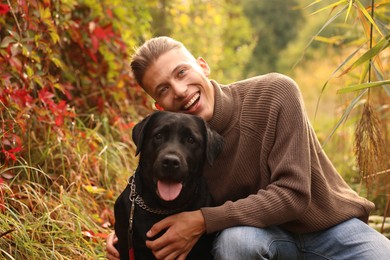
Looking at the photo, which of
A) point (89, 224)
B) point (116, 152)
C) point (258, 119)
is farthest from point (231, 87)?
point (116, 152)

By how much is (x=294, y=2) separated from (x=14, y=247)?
17984 millimetres

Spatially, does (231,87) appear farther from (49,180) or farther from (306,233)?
(49,180)

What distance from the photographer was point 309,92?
12.6 metres

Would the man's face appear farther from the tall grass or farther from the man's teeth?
Result: the tall grass

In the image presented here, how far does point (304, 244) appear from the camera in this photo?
282 centimetres

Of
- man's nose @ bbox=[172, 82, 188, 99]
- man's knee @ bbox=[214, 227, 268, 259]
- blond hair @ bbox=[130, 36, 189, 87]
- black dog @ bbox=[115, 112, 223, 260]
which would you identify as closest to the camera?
man's knee @ bbox=[214, 227, 268, 259]

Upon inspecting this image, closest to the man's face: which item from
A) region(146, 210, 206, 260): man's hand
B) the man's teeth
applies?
the man's teeth

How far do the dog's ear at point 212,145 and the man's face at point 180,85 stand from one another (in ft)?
0.60

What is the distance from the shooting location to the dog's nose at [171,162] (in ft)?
8.33

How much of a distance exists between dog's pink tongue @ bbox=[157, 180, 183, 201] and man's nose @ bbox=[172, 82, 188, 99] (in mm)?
472

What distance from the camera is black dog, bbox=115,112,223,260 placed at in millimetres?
2652

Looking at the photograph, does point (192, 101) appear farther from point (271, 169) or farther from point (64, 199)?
point (64, 199)

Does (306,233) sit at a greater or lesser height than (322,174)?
lesser

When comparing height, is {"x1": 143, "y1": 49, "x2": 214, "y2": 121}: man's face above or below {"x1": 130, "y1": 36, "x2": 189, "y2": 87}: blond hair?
below
